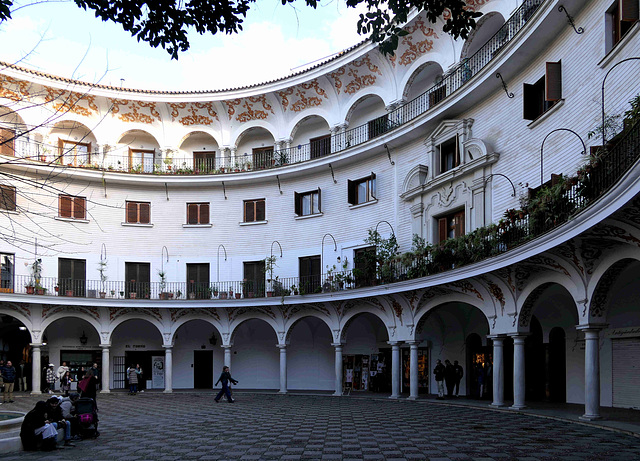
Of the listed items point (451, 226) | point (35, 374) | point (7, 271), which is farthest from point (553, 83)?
point (7, 271)

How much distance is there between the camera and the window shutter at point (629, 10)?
42.8 feet

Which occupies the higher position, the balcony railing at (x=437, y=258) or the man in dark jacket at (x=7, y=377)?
the balcony railing at (x=437, y=258)

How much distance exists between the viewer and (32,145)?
2909 cm

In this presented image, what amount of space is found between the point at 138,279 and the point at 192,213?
4.09 m

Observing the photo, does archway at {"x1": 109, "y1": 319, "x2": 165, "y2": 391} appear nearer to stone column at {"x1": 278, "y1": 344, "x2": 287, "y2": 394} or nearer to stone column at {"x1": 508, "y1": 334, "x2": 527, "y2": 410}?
stone column at {"x1": 278, "y1": 344, "x2": 287, "y2": 394}

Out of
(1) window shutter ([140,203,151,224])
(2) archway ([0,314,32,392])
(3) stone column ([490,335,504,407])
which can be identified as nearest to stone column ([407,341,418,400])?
(3) stone column ([490,335,504,407])

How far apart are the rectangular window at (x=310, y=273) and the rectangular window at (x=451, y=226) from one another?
22.8 ft

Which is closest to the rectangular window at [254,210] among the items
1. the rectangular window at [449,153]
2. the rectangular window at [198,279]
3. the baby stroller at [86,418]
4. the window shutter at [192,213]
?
the window shutter at [192,213]

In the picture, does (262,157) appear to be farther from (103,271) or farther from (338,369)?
(338,369)

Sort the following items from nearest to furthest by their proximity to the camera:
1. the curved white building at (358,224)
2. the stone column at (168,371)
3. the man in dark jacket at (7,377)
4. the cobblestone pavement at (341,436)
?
the cobblestone pavement at (341,436), the curved white building at (358,224), the man in dark jacket at (7,377), the stone column at (168,371)

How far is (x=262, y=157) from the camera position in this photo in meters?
31.5

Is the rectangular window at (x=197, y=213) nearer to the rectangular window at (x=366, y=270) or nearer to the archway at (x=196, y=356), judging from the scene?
the archway at (x=196, y=356)

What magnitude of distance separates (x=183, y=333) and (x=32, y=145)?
1137 cm

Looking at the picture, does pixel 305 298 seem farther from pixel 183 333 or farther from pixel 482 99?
pixel 482 99
